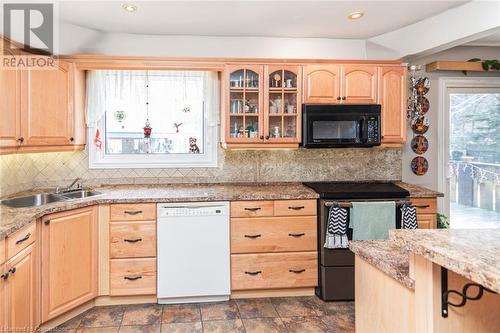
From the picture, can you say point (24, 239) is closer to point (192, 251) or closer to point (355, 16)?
point (192, 251)

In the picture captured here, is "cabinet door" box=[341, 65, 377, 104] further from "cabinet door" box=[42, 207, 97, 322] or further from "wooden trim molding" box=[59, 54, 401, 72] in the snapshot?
"cabinet door" box=[42, 207, 97, 322]

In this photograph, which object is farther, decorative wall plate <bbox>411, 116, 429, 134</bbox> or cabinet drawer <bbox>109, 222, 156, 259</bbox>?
decorative wall plate <bbox>411, 116, 429, 134</bbox>

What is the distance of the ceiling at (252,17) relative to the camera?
9.43 ft

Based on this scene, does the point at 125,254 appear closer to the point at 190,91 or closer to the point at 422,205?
the point at 190,91

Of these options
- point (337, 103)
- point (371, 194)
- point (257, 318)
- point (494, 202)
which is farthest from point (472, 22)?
point (257, 318)

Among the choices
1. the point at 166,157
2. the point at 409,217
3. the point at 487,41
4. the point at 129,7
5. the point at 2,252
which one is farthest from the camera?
the point at 487,41

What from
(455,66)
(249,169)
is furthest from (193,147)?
(455,66)

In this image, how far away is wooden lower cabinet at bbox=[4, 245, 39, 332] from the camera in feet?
6.96

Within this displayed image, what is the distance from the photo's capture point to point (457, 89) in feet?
13.4

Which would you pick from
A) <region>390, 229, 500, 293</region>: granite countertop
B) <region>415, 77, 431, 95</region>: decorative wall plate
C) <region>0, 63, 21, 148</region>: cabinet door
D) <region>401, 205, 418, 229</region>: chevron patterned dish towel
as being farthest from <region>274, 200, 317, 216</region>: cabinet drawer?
<region>0, 63, 21, 148</region>: cabinet door

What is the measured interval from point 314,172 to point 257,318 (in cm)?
161

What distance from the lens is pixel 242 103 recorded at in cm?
352

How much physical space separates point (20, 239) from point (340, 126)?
2672 millimetres

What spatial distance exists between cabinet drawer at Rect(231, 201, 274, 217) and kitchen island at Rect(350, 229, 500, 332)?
5.43 ft
